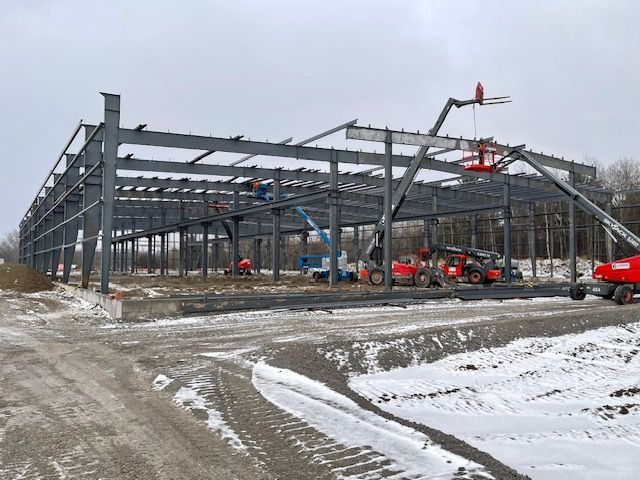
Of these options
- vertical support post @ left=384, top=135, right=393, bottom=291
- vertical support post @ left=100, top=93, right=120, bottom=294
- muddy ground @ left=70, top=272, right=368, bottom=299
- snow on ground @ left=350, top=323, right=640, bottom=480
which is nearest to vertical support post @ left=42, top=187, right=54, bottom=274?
muddy ground @ left=70, top=272, right=368, bottom=299

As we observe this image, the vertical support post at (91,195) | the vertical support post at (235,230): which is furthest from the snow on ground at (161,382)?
the vertical support post at (235,230)

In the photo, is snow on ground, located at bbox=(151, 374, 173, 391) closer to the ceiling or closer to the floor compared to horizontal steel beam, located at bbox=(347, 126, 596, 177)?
closer to the floor

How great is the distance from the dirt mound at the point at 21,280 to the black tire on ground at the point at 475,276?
2113cm

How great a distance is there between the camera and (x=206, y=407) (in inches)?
208

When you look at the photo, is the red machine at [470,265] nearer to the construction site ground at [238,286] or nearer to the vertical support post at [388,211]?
the construction site ground at [238,286]

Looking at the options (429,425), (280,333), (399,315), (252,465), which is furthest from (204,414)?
(399,315)

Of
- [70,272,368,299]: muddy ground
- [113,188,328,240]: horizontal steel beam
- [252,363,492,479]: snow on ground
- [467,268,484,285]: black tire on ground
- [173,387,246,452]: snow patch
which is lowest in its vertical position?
[173,387,246,452]: snow patch

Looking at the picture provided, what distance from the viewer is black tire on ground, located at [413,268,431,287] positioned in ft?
78.0

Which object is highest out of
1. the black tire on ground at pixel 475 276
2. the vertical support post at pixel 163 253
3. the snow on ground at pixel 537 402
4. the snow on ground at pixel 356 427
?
the vertical support post at pixel 163 253

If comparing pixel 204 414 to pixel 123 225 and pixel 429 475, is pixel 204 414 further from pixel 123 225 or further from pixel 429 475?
pixel 123 225

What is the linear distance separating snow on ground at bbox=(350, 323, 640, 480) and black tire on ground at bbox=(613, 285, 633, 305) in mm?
7513

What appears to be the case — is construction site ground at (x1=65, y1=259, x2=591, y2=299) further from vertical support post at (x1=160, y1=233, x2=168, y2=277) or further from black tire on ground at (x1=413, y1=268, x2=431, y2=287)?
vertical support post at (x1=160, y1=233, x2=168, y2=277)

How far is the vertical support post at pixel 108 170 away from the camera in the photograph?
50.7ft

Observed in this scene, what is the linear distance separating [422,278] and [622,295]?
29.7 feet
